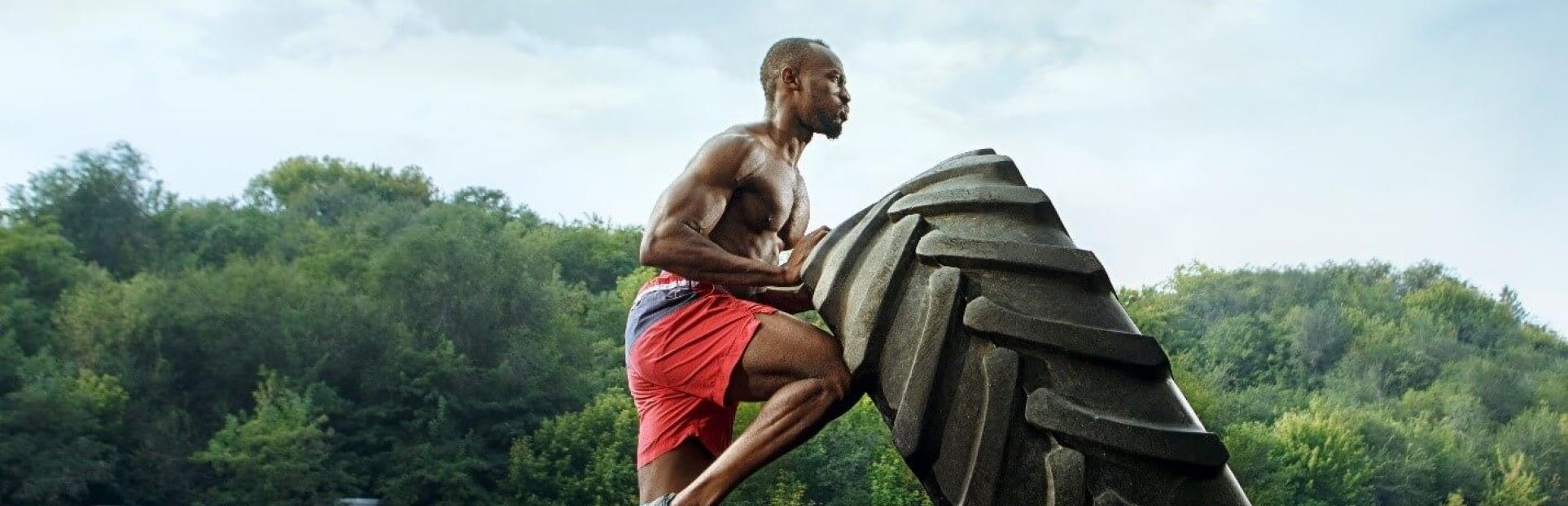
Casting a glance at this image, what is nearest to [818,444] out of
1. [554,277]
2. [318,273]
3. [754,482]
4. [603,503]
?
[754,482]

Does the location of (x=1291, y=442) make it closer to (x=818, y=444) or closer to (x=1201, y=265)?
(x=1201, y=265)

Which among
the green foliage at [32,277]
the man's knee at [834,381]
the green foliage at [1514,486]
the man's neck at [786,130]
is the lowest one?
the man's knee at [834,381]

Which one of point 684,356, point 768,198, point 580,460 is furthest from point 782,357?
point 580,460

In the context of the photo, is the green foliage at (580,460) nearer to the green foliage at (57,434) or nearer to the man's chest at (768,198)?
the green foliage at (57,434)

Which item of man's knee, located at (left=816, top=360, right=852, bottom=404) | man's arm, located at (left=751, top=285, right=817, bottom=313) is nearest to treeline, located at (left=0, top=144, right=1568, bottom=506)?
man's arm, located at (left=751, top=285, right=817, bottom=313)

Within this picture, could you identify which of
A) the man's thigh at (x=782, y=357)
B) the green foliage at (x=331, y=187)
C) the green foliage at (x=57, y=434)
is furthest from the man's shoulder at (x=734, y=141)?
the green foliage at (x=331, y=187)

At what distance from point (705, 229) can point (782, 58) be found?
597mm

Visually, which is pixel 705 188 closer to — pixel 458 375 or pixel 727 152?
pixel 727 152

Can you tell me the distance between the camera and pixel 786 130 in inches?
169

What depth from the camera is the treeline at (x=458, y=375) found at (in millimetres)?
27422

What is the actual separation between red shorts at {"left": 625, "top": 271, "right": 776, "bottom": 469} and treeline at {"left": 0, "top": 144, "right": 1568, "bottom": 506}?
22466 millimetres

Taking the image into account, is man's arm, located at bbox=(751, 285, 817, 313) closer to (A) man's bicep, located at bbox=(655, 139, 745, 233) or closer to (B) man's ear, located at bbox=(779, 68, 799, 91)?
(A) man's bicep, located at bbox=(655, 139, 745, 233)

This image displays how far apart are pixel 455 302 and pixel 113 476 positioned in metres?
7.40

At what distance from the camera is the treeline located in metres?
27.4
